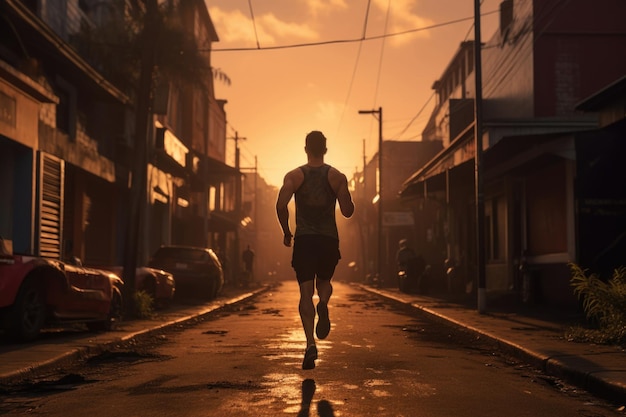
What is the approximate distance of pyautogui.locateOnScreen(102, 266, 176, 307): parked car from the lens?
18442 mm

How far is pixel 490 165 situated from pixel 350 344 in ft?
47.2

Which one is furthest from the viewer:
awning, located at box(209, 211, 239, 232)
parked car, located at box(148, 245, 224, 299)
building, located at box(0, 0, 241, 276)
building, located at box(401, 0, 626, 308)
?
awning, located at box(209, 211, 239, 232)

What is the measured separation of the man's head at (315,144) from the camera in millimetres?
8406

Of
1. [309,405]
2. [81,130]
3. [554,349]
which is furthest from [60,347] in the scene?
[81,130]

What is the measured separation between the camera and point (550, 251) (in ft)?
70.9

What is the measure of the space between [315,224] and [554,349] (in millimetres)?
3330

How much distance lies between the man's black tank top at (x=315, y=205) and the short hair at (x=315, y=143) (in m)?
0.21

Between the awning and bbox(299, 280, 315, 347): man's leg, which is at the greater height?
the awning

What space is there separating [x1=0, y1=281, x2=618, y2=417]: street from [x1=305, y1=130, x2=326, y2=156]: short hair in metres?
2.04

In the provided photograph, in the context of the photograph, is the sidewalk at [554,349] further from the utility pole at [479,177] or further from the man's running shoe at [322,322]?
the man's running shoe at [322,322]

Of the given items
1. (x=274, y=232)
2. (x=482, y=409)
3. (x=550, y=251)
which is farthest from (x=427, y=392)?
(x=274, y=232)

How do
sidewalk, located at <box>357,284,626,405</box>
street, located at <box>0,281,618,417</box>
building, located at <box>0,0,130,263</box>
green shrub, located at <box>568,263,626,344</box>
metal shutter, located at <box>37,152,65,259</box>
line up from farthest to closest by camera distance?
metal shutter, located at <box>37,152,65,259</box>
building, located at <box>0,0,130,263</box>
green shrub, located at <box>568,263,626,344</box>
sidewalk, located at <box>357,284,626,405</box>
street, located at <box>0,281,618,417</box>

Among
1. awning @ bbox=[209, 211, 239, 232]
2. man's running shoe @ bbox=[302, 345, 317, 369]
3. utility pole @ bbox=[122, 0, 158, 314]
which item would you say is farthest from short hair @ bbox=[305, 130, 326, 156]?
awning @ bbox=[209, 211, 239, 232]

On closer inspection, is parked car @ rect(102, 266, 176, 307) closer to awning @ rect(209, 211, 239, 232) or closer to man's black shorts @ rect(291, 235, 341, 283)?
man's black shorts @ rect(291, 235, 341, 283)
